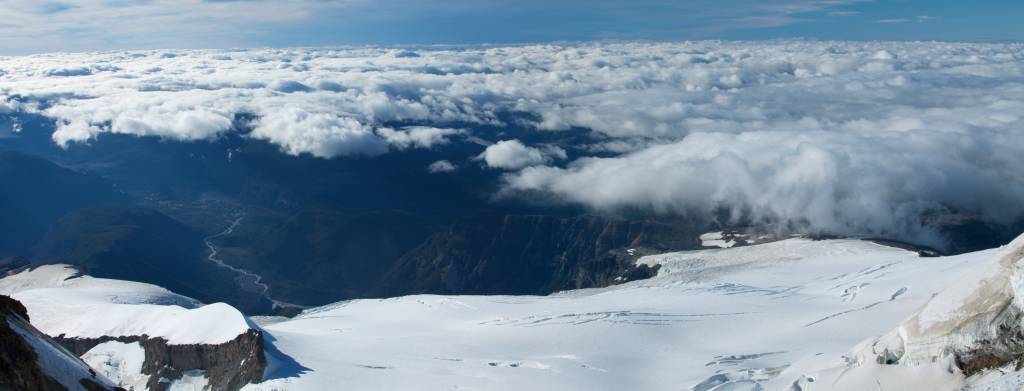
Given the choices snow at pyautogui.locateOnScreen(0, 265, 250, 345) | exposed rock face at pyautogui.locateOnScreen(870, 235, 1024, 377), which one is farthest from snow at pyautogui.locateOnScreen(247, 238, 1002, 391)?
snow at pyautogui.locateOnScreen(0, 265, 250, 345)

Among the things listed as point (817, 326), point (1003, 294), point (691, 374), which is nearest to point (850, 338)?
point (817, 326)

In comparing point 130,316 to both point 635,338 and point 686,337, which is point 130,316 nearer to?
point 635,338

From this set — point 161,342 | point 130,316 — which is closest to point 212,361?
point 161,342

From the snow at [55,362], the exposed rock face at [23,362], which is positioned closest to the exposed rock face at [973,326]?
the exposed rock face at [23,362]

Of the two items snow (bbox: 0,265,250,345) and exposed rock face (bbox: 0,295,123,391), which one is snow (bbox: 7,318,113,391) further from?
snow (bbox: 0,265,250,345)

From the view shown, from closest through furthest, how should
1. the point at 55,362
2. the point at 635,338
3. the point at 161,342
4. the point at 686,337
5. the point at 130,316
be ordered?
1. the point at 55,362
2. the point at 635,338
3. the point at 161,342
4. the point at 686,337
5. the point at 130,316

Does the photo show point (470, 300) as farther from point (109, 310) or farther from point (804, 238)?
point (804, 238)

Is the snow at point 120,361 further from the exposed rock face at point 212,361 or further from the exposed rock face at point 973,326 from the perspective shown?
the exposed rock face at point 973,326
